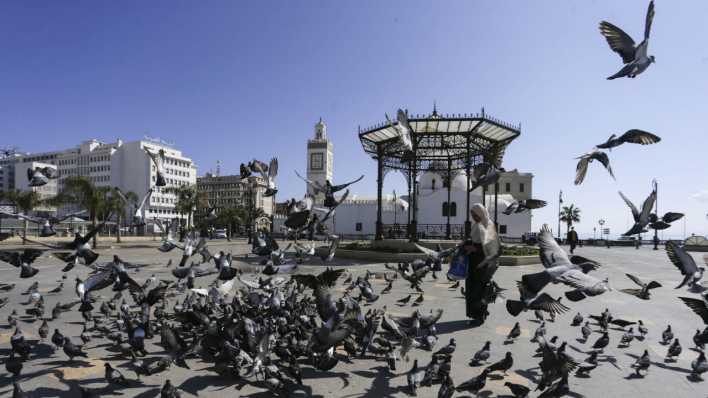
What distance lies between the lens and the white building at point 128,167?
10569cm

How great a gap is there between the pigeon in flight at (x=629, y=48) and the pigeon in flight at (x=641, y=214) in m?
1.22

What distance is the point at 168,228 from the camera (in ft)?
17.1

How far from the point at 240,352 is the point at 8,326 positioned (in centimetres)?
470

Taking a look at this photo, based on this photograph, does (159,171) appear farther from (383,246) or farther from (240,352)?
(383,246)

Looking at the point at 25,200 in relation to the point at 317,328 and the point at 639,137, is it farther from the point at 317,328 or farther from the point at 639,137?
the point at 639,137

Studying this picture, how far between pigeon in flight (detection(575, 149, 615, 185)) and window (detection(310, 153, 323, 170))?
292 ft

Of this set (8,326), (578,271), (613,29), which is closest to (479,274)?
(578,271)

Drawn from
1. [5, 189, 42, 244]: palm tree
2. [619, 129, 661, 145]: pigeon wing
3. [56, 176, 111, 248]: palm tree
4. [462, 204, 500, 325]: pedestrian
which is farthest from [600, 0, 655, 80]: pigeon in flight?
[5, 189, 42, 244]: palm tree

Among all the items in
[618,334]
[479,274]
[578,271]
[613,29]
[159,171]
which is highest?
[613,29]

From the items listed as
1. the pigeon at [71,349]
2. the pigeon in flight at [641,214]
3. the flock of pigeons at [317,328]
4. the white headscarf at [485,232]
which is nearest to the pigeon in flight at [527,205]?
the flock of pigeons at [317,328]

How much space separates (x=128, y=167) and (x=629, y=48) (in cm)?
12549

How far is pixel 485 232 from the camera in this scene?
5.58 metres

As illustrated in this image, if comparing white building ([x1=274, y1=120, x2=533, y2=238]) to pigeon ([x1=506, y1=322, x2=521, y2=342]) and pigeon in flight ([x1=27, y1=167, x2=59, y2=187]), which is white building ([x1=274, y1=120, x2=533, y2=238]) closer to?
pigeon ([x1=506, y1=322, x2=521, y2=342])

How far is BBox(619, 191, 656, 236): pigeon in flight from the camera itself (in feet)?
12.4
